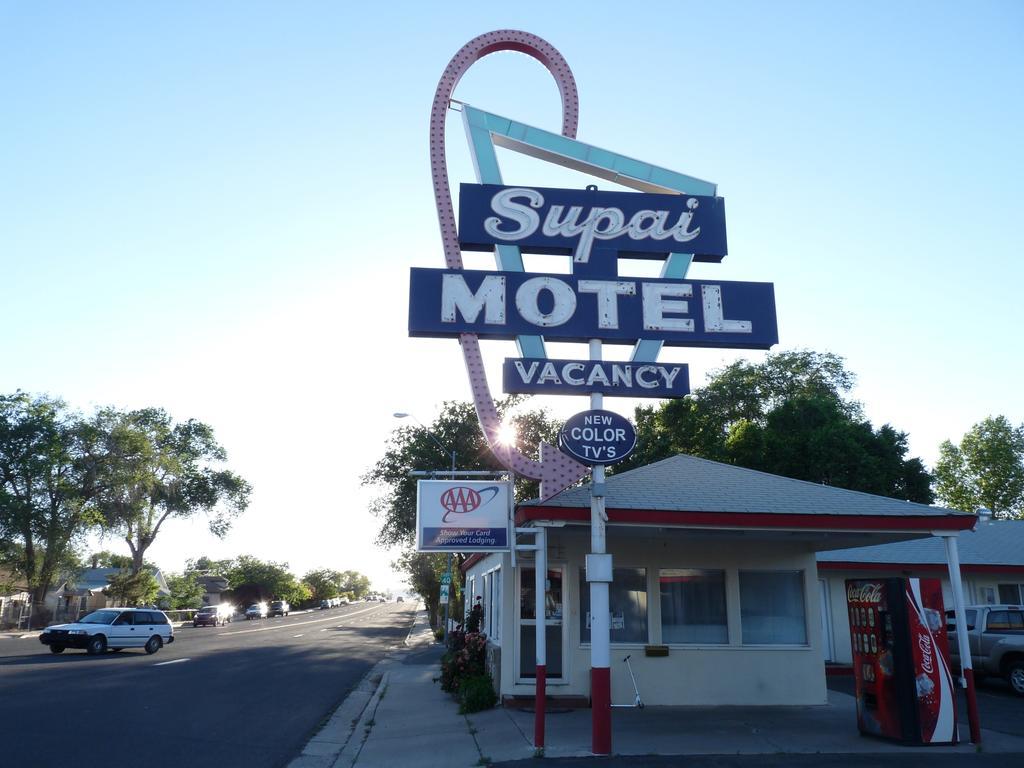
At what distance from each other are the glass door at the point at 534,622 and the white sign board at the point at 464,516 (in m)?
2.99

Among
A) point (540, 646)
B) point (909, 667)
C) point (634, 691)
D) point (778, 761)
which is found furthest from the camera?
point (634, 691)

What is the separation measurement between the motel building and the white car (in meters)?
19.6

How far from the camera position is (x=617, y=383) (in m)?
11.6

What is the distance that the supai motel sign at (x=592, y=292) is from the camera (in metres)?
11.8

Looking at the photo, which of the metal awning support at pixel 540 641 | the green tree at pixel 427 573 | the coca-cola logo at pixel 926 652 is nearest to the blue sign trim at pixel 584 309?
the metal awning support at pixel 540 641

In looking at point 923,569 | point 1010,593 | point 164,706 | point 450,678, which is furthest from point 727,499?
point 1010,593

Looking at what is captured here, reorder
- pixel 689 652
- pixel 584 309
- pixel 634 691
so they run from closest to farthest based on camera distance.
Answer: pixel 584 309 → pixel 634 691 → pixel 689 652

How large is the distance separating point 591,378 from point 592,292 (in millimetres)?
1495

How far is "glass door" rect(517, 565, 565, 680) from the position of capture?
14.3 meters

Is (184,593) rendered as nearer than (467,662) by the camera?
No

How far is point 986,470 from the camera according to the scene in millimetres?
60062

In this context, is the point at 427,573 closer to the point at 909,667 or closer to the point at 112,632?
the point at 112,632

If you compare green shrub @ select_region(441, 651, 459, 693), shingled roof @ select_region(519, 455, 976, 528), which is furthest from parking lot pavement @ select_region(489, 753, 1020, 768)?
green shrub @ select_region(441, 651, 459, 693)

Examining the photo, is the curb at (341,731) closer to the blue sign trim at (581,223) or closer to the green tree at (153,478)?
the blue sign trim at (581,223)
